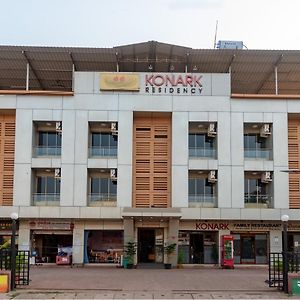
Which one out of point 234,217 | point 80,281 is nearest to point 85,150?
point 234,217

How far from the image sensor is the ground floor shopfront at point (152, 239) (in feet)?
123

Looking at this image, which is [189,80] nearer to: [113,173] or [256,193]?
[113,173]

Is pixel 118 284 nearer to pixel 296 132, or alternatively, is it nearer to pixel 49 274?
pixel 49 274

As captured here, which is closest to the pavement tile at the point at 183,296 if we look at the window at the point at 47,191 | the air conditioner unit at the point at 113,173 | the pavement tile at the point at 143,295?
the pavement tile at the point at 143,295

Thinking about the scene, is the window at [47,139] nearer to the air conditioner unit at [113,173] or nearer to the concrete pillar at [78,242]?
the air conditioner unit at [113,173]

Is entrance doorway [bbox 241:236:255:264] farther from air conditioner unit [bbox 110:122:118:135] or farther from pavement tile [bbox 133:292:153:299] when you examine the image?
pavement tile [bbox 133:292:153:299]

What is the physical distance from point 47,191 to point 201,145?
11497mm

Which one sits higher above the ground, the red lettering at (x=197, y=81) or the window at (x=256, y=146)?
the red lettering at (x=197, y=81)

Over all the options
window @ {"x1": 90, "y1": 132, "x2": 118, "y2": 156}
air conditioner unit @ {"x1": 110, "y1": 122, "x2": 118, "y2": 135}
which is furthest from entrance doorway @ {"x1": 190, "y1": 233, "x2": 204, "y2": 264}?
air conditioner unit @ {"x1": 110, "y1": 122, "x2": 118, "y2": 135}

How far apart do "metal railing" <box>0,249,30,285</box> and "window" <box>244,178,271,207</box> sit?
1853 centimetres

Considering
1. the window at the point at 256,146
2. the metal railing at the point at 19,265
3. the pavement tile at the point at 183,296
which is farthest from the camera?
the window at the point at 256,146

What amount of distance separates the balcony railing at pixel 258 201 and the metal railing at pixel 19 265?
18.3 m

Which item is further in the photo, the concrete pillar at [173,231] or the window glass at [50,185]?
the window glass at [50,185]

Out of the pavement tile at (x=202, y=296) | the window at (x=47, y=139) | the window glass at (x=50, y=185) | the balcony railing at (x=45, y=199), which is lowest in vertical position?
the pavement tile at (x=202, y=296)
